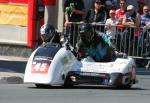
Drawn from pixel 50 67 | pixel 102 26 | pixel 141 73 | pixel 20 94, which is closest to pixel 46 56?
pixel 50 67

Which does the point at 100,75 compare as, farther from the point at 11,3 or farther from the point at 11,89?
the point at 11,3

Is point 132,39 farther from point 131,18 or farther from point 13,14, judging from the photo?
point 13,14

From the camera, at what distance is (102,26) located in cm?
2047

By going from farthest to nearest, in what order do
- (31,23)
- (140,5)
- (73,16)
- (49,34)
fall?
(140,5) < (31,23) < (73,16) < (49,34)

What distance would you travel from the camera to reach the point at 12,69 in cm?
1786

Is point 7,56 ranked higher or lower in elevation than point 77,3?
lower

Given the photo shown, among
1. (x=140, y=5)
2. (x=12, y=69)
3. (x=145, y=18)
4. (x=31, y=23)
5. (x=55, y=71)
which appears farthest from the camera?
(x=140, y=5)

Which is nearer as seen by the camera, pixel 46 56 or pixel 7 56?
pixel 46 56

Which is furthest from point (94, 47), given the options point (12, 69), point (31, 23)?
point (31, 23)

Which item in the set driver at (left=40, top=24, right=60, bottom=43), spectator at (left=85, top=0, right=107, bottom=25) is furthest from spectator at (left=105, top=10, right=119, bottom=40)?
driver at (left=40, top=24, right=60, bottom=43)

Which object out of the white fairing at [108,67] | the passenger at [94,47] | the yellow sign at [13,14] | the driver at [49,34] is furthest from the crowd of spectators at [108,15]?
the white fairing at [108,67]

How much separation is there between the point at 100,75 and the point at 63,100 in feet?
7.64

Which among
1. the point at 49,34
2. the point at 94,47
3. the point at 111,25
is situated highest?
the point at 49,34

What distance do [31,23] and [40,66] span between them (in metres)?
7.36
